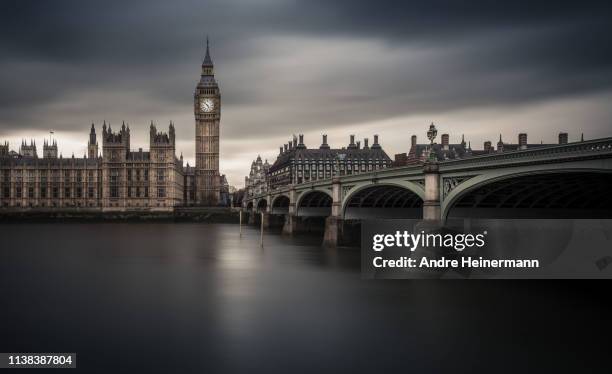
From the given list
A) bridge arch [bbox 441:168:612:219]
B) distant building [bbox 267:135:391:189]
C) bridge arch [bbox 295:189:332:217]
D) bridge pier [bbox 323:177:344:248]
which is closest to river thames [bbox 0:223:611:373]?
bridge arch [bbox 441:168:612:219]

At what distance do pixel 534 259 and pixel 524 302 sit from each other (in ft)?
58.5

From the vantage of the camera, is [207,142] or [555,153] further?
[207,142]

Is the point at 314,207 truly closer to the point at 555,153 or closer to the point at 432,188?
the point at 432,188

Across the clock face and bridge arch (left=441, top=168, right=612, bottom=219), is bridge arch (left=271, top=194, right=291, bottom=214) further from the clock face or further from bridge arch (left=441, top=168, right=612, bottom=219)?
the clock face

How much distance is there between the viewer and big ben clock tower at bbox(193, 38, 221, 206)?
17075 cm

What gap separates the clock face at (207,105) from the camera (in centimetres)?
17862

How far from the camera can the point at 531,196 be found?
3816 cm

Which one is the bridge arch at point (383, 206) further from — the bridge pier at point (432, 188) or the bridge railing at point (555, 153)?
the bridge railing at point (555, 153)

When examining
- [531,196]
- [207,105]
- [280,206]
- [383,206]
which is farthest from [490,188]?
[207,105]

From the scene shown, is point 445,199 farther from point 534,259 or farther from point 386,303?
point 534,259

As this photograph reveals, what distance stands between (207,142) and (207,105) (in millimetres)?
14570

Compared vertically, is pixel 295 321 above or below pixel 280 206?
below

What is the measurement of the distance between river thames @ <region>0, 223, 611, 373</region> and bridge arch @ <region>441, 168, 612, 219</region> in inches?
247

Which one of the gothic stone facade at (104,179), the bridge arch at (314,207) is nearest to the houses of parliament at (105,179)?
the gothic stone facade at (104,179)
